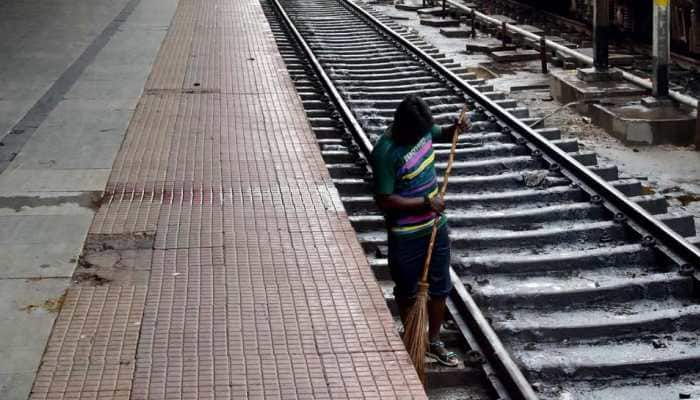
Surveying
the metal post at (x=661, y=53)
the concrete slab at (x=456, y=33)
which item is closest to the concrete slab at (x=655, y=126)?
the metal post at (x=661, y=53)

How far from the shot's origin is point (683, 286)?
7383mm

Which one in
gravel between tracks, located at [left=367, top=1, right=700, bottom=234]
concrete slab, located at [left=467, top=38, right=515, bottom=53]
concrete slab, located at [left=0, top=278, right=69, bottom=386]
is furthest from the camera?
concrete slab, located at [left=467, top=38, right=515, bottom=53]

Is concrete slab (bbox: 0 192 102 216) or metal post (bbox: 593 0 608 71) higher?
metal post (bbox: 593 0 608 71)

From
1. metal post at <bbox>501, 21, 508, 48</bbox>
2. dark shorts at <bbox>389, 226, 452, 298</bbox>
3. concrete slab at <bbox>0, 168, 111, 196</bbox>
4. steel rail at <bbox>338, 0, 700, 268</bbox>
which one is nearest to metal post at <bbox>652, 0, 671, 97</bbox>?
steel rail at <bbox>338, 0, 700, 268</bbox>

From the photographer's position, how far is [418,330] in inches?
235

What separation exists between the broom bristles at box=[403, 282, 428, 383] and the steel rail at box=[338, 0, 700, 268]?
2.55 m

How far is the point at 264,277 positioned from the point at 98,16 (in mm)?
16915

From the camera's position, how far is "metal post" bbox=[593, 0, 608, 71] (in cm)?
1534

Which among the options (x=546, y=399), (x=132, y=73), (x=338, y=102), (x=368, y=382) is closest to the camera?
(x=368, y=382)

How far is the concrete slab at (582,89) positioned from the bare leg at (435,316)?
29.3 feet

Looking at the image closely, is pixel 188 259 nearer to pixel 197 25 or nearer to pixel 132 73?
pixel 132 73

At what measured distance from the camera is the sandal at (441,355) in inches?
245

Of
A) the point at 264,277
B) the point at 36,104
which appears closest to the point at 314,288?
the point at 264,277

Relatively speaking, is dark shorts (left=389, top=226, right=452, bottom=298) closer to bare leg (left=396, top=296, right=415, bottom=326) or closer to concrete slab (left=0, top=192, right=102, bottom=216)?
bare leg (left=396, top=296, right=415, bottom=326)
